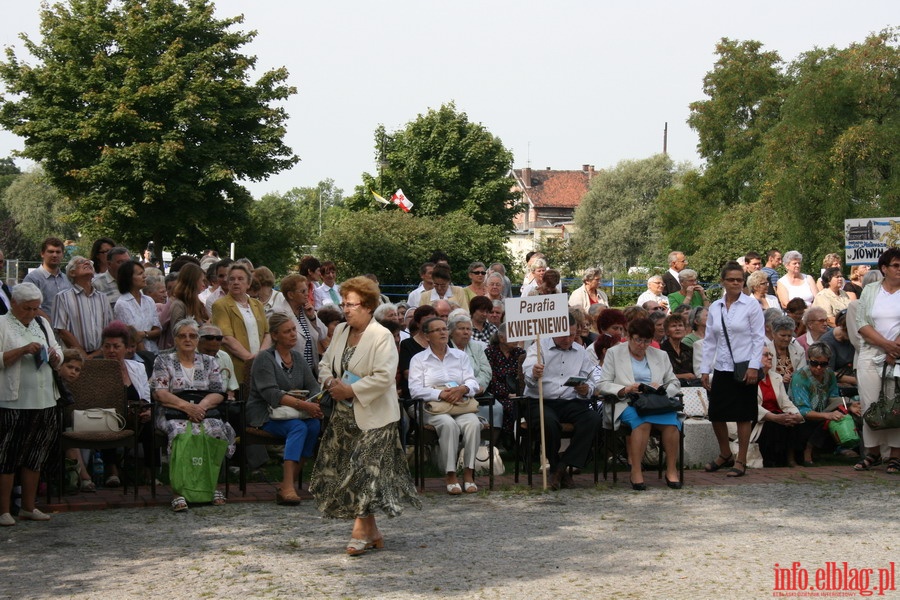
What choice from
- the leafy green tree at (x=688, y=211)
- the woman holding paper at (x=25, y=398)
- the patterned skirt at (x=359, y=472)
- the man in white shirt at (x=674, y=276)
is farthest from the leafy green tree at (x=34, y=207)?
the patterned skirt at (x=359, y=472)

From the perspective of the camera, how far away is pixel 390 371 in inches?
287

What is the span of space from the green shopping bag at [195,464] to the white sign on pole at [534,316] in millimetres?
2731

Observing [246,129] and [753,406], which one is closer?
[753,406]

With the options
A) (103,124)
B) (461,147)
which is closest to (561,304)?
(103,124)

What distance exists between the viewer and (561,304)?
10.2 meters

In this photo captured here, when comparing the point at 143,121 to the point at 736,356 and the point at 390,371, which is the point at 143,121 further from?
the point at 390,371

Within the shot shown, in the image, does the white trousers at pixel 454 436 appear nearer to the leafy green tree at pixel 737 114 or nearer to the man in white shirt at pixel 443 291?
the man in white shirt at pixel 443 291

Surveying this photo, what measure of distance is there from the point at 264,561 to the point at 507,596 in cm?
170

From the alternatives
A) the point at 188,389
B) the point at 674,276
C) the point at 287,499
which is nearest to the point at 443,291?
the point at 674,276

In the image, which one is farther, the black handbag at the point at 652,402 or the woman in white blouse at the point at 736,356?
the woman in white blouse at the point at 736,356

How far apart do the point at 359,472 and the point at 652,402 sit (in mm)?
3583

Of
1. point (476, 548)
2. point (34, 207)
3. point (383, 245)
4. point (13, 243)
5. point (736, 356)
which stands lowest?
point (476, 548)

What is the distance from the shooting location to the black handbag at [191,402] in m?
9.25

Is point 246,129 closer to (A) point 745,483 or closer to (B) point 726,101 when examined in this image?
(B) point 726,101
